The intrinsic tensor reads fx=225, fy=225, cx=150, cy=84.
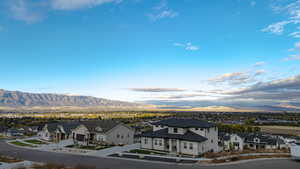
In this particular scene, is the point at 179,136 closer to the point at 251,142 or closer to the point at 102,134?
the point at 102,134

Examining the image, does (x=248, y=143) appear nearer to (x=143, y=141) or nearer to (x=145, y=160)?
(x=143, y=141)

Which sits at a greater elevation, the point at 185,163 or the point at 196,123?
the point at 196,123

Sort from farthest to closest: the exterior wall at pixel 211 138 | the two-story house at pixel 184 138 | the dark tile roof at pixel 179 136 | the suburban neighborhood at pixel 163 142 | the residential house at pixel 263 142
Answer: the residential house at pixel 263 142, the exterior wall at pixel 211 138, the dark tile roof at pixel 179 136, the two-story house at pixel 184 138, the suburban neighborhood at pixel 163 142

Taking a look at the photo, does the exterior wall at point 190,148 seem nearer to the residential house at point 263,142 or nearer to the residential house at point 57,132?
the residential house at point 57,132

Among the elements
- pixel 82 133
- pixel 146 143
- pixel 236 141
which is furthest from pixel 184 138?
pixel 236 141

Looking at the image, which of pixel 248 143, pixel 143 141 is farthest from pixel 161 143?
pixel 248 143

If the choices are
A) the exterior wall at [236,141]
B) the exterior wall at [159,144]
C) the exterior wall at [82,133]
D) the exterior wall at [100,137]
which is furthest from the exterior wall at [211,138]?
the exterior wall at [82,133]

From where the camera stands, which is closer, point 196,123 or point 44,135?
point 196,123
